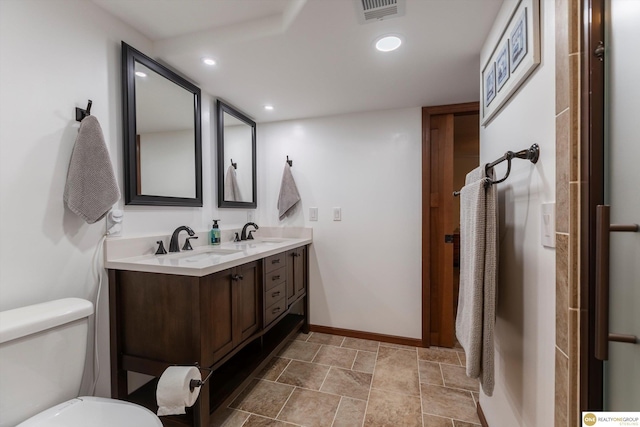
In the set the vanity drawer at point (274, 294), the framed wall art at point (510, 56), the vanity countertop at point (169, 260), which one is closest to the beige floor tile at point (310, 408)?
the vanity drawer at point (274, 294)

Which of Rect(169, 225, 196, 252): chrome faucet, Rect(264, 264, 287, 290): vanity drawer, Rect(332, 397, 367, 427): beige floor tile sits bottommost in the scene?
Rect(332, 397, 367, 427): beige floor tile

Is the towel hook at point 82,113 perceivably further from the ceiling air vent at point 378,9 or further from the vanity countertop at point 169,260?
the ceiling air vent at point 378,9

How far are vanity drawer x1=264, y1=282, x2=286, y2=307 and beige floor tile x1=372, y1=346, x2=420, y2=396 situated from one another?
906 mm

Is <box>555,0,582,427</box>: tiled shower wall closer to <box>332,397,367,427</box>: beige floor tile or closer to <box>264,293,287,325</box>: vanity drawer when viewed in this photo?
<box>332,397,367,427</box>: beige floor tile

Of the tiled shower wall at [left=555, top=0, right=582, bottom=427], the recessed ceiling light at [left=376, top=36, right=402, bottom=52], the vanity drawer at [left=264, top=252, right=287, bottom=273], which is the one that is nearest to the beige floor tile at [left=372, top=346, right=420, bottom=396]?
the vanity drawer at [left=264, top=252, right=287, bottom=273]

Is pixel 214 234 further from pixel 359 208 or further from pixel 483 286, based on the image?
pixel 483 286

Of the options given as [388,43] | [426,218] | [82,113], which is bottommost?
[426,218]

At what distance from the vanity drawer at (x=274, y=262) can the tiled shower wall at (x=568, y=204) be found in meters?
1.51

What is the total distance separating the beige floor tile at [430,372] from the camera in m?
1.84

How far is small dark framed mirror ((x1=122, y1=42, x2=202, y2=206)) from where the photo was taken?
1.48 m

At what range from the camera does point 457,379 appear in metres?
1.86

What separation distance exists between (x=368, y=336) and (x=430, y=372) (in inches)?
25.0

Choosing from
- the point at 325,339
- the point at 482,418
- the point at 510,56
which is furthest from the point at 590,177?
Answer: the point at 325,339

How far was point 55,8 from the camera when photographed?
1.20 m
